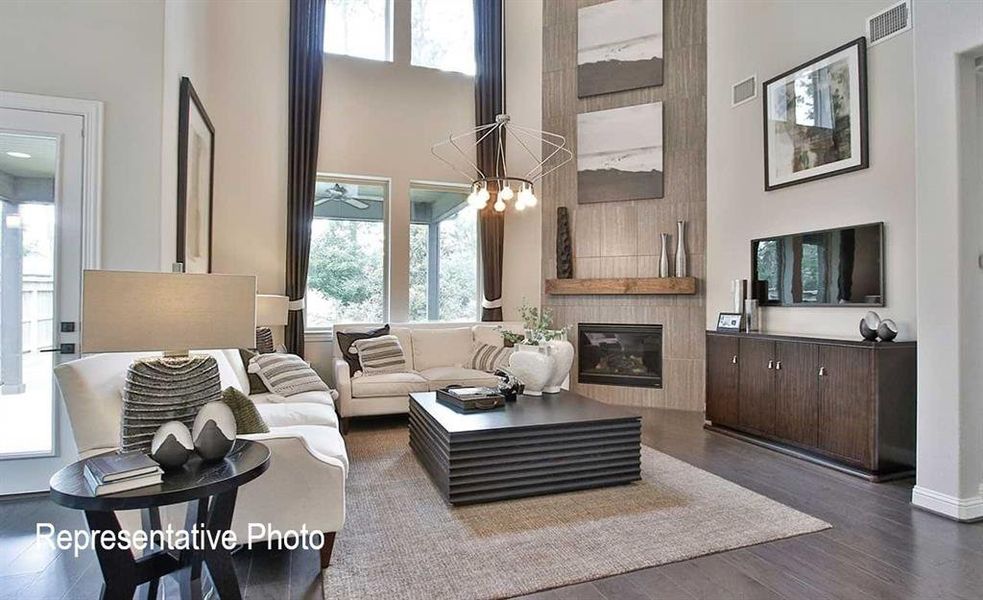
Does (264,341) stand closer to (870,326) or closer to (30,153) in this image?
(30,153)

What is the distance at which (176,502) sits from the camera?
4.96 feet

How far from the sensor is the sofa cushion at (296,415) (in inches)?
120

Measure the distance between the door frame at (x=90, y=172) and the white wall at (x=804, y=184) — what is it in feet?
16.0

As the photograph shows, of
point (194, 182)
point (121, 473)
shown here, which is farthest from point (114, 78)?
point (121, 473)

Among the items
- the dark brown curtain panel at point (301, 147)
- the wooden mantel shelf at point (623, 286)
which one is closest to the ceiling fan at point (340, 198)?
the dark brown curtain panel at point (301, 147)

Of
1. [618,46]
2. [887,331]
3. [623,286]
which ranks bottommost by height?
[887,331]

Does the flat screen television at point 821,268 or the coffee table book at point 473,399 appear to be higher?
the flat screen television at point 821,268

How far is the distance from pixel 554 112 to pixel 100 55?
14.0 feet

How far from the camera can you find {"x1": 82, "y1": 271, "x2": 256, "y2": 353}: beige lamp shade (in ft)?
5.70

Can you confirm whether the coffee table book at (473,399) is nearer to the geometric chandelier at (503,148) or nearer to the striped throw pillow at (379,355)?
the striped throw pillow at (379,355)

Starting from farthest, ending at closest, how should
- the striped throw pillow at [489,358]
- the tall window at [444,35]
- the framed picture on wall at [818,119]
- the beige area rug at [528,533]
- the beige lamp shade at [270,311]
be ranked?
the tall window at [444,35], the striped throw pillow at [489,358], the beige lamp shade at [270,311], the framed picture on wall at [818,119], the beige area rug at [528,533]

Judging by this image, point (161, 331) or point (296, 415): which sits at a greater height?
point (161, 331)

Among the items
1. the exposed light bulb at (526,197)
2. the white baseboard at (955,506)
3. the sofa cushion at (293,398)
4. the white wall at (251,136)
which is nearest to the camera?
the white baseboard at (955,506)

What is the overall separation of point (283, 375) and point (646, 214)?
390 cm
